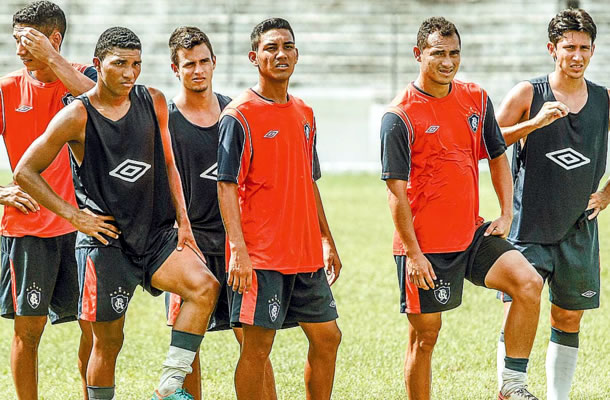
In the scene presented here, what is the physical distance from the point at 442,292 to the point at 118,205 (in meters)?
2.01

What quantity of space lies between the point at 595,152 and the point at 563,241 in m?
0.62

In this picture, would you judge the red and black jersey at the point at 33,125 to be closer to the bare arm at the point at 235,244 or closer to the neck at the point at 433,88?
the bare arm at the point at 235,244

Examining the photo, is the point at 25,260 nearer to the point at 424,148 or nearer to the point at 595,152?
the point at 424,148

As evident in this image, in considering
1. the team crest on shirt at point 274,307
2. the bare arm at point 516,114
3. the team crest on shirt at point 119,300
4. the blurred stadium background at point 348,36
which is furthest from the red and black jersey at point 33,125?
the blurred stadium background at point 348,36

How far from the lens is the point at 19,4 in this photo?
28.4 m

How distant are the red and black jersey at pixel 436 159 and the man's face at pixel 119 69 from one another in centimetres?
153

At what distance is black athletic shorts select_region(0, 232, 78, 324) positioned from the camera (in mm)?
6289

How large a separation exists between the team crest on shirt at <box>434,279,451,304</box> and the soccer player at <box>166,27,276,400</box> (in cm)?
130

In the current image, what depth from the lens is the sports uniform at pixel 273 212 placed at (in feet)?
18.3

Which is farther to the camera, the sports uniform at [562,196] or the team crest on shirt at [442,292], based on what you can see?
the sports uniform at [562,196]

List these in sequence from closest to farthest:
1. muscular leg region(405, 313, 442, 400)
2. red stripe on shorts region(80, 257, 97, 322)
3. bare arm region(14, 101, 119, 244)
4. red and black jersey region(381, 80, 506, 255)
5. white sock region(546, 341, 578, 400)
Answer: bare arm region(14, 101, 119, 244) → red stripe on shorts region(80, 257, 97, 322) → red and black jersey region(381, 80, 506, 255) → muscular leg region(405, 313, 442, 400) → white sock region(546, 341, 578, 400)

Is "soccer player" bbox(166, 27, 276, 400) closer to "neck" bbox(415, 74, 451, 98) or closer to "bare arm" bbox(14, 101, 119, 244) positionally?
"bare arm" bbox(14, 101, 119, 244)

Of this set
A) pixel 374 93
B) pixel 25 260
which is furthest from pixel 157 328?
pixel 374 93

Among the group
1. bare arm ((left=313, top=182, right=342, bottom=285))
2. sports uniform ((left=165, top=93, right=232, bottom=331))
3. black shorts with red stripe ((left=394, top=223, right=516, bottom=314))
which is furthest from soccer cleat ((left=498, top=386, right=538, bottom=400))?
sports uniform ((left=165, top=93, right=232, bottom=331))
